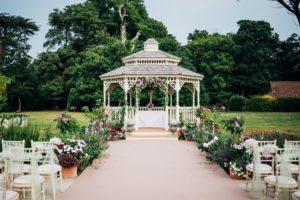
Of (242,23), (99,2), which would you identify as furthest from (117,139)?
(242,23)

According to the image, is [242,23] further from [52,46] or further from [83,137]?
[83,137]

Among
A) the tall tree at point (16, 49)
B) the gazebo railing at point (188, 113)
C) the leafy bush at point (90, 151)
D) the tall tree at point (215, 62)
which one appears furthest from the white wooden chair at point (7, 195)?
the tall tree at point (16, 49)

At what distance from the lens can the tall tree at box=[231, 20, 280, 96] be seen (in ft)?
166

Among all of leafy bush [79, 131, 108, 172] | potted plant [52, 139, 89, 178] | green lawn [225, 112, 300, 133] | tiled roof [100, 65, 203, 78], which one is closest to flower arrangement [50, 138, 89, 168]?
potted plant [52, 139, 89, 178]

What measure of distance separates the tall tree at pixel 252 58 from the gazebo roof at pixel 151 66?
2861cm

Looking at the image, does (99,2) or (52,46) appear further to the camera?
(99,2)

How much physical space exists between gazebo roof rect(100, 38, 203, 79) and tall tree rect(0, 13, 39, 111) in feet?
96.7

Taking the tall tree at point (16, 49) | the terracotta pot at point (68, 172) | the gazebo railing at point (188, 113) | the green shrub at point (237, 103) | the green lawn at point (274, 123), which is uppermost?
the tall tree at point (16, 49)

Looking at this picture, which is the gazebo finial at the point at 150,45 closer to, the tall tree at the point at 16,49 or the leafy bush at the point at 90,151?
the leafy bush at the point at 90,151

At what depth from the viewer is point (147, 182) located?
9266 millimetres

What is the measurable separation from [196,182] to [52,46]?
139 feet

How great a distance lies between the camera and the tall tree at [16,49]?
48.6 m

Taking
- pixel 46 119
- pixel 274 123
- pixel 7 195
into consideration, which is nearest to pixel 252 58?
pixel 274 123

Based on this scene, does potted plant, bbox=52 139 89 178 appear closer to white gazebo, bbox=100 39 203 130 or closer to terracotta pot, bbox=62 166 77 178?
terracotta pot, bbox=62 166 77 178
